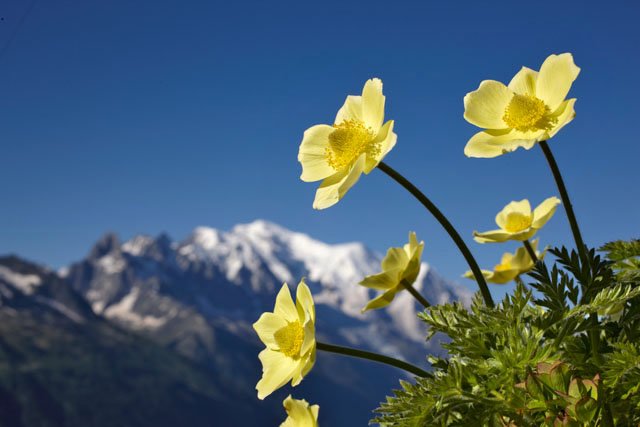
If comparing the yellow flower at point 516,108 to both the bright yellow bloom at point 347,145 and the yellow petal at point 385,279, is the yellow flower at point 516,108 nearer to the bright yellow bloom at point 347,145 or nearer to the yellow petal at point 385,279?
the bright yellow bloom at point 347,145

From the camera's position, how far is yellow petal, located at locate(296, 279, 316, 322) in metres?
1.70

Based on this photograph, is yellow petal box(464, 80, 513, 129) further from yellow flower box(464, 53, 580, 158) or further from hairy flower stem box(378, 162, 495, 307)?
hairy flower stem box(378, 162, 495, 307)

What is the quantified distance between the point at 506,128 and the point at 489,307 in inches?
23.6

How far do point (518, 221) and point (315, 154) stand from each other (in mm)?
745

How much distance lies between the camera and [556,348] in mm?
1489

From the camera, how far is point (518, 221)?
7.57 ft

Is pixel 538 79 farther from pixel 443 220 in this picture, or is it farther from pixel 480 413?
pixel 480 413

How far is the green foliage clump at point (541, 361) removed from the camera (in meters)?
1.31

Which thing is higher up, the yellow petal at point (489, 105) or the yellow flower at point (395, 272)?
the yellow petal at point (489, 105)

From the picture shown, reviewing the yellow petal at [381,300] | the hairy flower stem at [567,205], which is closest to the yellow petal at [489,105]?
the hairy flower stem at [567,205]

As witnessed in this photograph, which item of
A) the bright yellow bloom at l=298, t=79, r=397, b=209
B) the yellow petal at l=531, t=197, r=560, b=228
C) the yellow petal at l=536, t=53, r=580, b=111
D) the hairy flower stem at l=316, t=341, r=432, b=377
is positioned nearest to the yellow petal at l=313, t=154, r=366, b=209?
the bright yellow bloom at l=298, t=79, r=397, b=209

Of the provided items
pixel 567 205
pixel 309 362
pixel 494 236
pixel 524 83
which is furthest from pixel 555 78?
pixel 309 362

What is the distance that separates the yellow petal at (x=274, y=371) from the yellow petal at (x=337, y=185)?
17.1 inches

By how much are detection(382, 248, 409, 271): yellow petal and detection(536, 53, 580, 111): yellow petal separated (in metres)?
0.62
